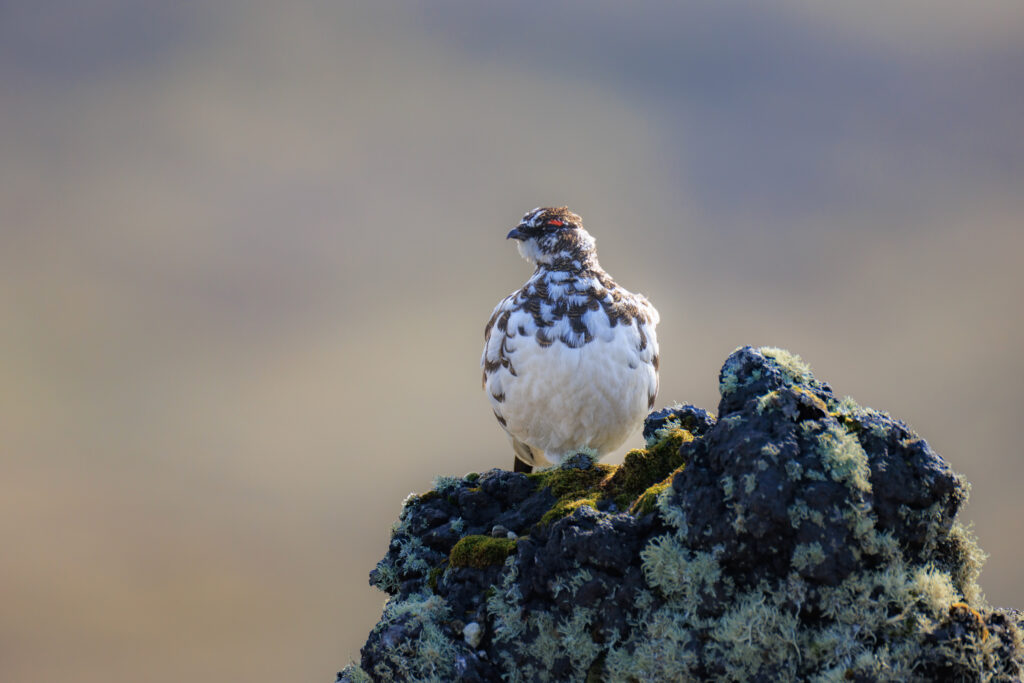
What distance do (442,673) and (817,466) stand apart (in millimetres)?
2265

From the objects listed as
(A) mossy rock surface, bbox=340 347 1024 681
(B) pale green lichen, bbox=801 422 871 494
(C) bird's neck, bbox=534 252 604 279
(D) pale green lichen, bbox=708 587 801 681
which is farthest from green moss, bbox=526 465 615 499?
(C) bird's neck, bbox=534 252 604 279

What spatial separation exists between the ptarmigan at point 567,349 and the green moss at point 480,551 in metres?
1.92

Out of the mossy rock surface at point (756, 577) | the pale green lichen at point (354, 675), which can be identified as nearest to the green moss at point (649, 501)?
the mossy rock surface at point (756, 577)

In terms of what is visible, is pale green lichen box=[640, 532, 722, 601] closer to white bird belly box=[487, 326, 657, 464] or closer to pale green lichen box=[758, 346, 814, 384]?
pale green lichen box=[758, 346, 814, 384]

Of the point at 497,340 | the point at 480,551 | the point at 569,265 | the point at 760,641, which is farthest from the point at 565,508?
the point at 569,265

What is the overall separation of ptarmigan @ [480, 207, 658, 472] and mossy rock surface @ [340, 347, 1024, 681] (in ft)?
7.09

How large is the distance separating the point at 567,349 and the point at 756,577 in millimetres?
3123

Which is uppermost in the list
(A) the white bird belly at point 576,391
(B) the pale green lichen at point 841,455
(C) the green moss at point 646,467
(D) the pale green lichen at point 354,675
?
(A) the white bird belly at point 576,391

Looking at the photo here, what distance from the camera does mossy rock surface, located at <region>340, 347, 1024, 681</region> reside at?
159 inches

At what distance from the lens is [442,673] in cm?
470

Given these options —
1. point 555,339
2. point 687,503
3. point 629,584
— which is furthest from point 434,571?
point 555,339

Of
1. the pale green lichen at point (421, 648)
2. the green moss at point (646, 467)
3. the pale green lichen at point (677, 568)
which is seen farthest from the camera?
the green moss at point (646, 467)

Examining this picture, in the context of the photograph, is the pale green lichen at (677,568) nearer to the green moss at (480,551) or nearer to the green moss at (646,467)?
the green moss at (646,467)

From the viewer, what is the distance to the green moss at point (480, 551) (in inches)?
198
